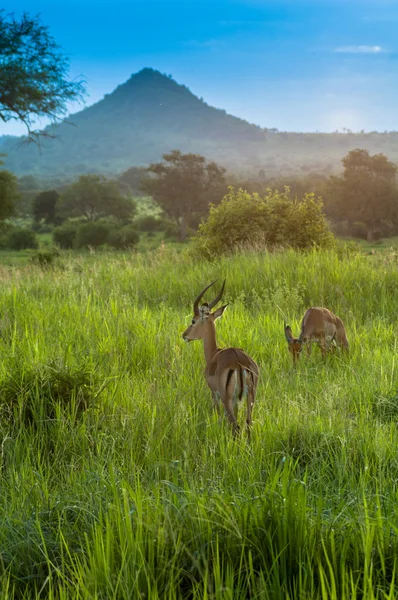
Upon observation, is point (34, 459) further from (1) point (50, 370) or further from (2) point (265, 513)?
(2) point (265, 513)

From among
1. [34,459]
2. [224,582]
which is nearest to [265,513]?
[224,582]

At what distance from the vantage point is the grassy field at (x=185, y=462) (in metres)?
2.39

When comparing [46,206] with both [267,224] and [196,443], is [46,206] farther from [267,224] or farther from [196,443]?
[196,443]

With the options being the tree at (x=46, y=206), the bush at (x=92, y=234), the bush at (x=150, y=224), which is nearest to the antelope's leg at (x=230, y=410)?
the bush at (x=92, y=234)

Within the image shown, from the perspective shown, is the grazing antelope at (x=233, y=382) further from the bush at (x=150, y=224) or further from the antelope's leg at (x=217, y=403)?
the bush at (x=150, y=224)

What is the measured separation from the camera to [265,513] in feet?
8.43

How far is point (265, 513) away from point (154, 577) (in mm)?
529

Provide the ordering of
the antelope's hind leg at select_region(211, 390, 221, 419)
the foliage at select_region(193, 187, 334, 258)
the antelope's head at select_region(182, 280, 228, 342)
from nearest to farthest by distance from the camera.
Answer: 1. the antelope's hind leg at select_region(211, 390, 221, 419)
2. the antelope's head at select_region(182, 280, 228, 342)
3. the foliage at select_region(193, 187, 334, 258)

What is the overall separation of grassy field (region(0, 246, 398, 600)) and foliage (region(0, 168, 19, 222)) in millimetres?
31884

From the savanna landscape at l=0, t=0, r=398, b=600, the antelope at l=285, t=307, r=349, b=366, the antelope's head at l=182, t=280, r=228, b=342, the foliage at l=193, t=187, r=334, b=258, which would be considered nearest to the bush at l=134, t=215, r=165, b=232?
the foliage at l=193, t=187, r=334, b=258

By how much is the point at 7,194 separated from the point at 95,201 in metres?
38.1

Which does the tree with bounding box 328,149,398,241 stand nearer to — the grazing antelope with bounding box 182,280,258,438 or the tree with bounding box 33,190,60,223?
the tree with bounding box 33,190,60,223

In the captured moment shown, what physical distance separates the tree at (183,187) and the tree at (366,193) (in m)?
15.2

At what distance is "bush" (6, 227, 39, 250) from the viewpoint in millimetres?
49531
